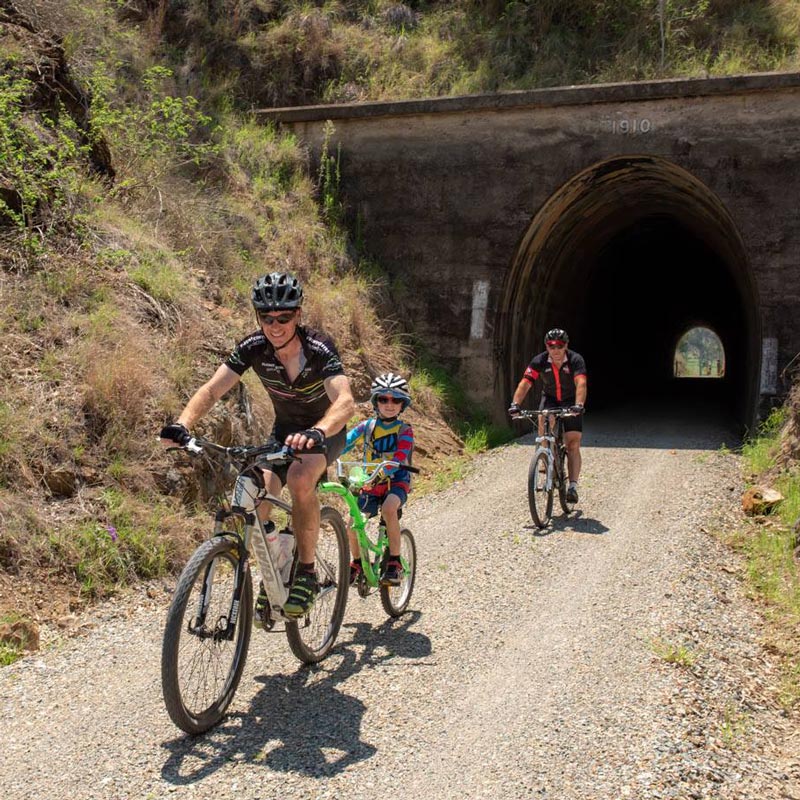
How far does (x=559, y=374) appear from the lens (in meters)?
10.5

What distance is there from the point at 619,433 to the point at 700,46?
30.1ft

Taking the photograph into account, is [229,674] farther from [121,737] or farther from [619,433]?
[619,433]

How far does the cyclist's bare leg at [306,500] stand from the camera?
198 inches

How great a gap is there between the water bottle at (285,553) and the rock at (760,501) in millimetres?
6651

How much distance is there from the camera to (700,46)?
1967 centimetres

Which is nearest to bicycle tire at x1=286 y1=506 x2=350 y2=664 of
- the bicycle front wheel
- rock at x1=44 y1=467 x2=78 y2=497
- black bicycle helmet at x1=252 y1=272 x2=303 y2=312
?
black bicycle helmet at x1=252 y1=272 x2=303 y2=312

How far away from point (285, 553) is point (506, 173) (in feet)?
40.5

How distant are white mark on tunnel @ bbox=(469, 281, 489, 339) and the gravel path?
8.26 metres

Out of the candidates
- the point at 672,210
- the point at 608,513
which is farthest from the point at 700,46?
the point at 608,513

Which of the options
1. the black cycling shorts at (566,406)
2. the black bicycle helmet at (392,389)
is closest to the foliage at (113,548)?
the black bicycle helmet at (392,389)

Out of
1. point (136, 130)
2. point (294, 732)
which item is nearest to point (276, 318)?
point (294, 732)

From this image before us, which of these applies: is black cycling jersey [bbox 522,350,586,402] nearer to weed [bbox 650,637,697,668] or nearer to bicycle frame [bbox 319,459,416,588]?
bicycle frame [bbox 319,459,416,588]

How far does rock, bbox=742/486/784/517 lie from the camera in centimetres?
985

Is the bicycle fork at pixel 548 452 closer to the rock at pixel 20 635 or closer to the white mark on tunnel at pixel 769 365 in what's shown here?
the rock at pixel 20 635
